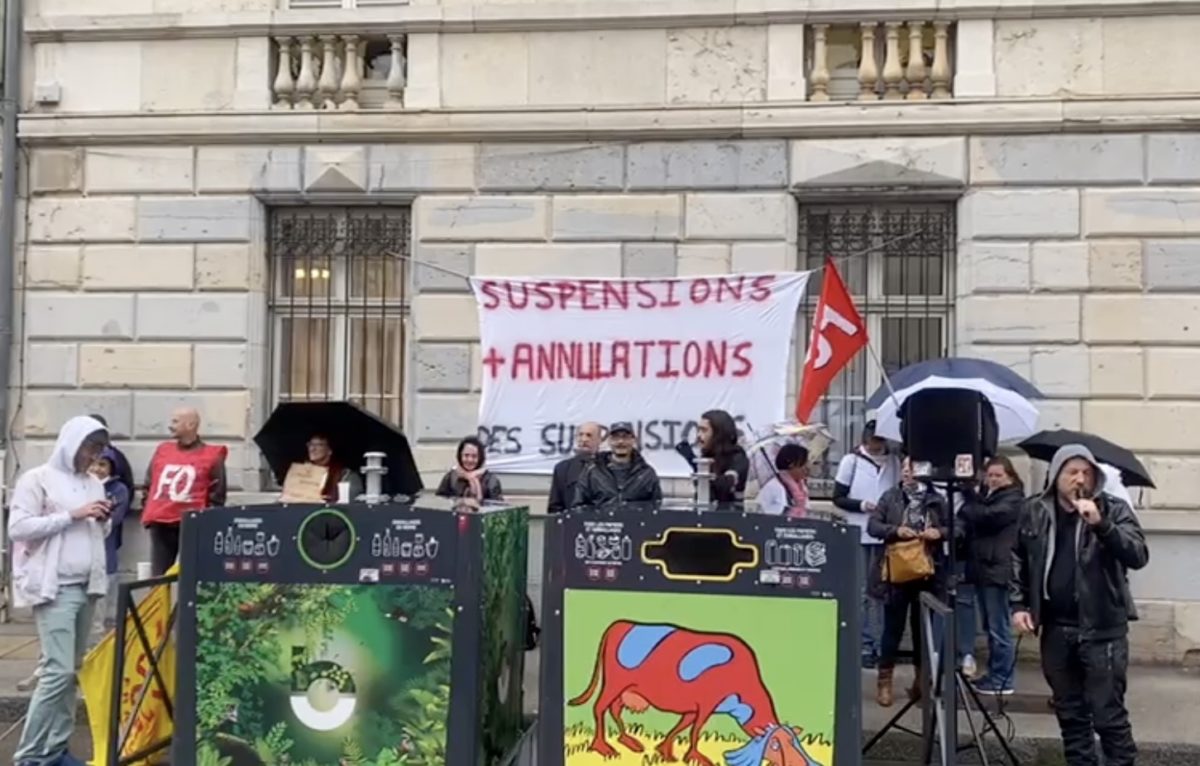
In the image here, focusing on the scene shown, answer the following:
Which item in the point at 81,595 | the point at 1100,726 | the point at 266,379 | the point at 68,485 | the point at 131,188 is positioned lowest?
the point at 1100,726

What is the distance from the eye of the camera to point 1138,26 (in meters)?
9.09

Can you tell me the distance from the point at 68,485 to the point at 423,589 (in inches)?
108

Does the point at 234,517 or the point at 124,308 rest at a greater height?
the point at 124,308

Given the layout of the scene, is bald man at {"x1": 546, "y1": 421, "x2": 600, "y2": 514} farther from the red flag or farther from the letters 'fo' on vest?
the letters 'fo' on vest

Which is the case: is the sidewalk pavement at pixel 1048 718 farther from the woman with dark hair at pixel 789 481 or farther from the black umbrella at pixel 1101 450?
the black umbrella at pixel 1101 450

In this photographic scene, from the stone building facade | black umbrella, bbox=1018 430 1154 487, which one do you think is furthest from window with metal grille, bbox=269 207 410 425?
black umbrella, bbox=1018 430 1154 487

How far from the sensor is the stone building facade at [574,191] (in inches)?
352

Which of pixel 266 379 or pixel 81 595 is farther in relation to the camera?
pixel 266 379

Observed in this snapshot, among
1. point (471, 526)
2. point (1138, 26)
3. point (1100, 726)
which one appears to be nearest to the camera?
point (471, 526)

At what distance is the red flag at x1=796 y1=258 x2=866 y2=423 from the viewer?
7938mm

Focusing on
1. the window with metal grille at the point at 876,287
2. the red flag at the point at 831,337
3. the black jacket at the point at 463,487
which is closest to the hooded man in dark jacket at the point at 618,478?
the black jacket at the point at 463,487

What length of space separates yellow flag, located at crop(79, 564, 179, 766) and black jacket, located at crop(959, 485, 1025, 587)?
5005 mm

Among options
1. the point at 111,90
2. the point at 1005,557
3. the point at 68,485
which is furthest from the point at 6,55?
the point at 1005,557

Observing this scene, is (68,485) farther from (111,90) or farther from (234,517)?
(111,90)
